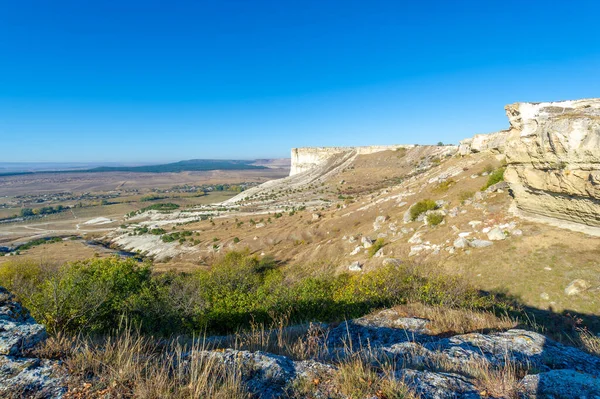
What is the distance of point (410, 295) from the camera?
31.8 ft

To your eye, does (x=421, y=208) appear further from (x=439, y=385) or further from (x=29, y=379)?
(x=29, y=379)

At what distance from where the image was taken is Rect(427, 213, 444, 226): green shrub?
19266 mm

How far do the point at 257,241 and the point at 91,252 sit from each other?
84.8 feet

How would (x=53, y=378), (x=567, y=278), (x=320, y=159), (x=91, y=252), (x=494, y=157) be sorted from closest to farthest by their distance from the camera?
(x=53, y=378) < (x=567, y=278) < (x=494, y=157) < (x=91, y=252) < (x=320, y=159)

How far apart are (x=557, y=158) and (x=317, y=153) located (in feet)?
255

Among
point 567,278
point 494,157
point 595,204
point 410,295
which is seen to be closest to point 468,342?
point 410,295

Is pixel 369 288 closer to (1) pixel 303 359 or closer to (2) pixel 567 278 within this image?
(1) pixel 303 359

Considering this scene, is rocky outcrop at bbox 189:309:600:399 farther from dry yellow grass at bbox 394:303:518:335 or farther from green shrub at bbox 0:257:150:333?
green shrub at bbox 0:257:150:333

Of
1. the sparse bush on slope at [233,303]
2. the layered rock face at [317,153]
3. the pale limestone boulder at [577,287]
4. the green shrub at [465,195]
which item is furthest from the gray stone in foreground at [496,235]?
the layered rock face at [317,153]

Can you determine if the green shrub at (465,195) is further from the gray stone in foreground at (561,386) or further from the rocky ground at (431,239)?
the gray stone in foreground at (561,386)

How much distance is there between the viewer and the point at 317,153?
88.2m

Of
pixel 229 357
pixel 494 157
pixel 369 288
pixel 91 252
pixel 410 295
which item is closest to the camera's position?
pixel 229 357

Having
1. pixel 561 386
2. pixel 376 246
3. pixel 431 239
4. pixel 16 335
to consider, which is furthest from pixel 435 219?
pixel 16 335

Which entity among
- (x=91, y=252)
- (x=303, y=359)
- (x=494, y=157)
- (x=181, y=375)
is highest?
(x=494, y=157)
